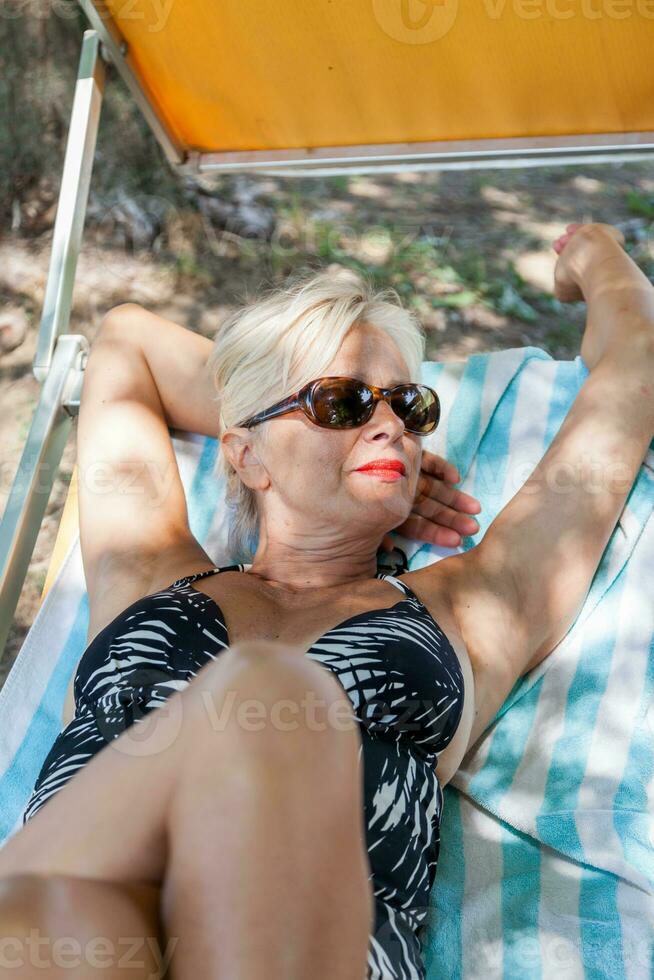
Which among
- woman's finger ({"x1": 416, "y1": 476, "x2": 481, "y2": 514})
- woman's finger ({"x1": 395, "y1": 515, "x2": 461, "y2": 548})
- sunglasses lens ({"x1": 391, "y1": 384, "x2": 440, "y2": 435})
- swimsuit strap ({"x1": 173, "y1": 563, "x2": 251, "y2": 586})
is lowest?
woman's finger ({"x1": 395, "y1": 515, "x2": 461, "y2": 548})

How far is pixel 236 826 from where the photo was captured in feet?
4.12

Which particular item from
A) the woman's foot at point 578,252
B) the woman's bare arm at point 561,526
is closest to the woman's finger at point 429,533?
the woman's bare arm at point 561,526

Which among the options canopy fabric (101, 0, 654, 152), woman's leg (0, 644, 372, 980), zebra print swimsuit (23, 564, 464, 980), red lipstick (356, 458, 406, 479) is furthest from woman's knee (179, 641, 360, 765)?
canopy fabric (101, 0, 654, 152)

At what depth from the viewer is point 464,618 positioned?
207 centimetres

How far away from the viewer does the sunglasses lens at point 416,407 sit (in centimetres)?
217

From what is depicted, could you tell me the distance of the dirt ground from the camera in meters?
4.12

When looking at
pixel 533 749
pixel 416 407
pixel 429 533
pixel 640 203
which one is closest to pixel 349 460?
pixel 416 407

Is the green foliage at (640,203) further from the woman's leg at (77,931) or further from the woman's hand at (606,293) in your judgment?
the woman's leg at (77,931)

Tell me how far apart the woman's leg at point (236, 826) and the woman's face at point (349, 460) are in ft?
2.40

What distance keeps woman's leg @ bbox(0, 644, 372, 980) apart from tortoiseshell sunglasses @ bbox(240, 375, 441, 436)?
2.55 feet

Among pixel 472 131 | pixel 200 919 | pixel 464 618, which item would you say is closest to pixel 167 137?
pixel 472 131

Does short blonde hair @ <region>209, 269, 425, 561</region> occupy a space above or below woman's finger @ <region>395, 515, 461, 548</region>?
above

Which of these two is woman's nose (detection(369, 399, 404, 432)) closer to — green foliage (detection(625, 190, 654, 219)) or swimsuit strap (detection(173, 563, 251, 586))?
swimsuit strap (detection(173, 563, 251, 586))

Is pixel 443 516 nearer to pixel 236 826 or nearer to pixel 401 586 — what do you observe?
pixel 401 586
